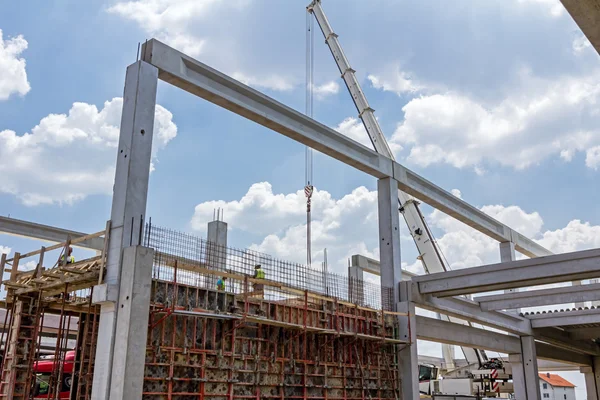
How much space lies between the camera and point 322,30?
134 ft

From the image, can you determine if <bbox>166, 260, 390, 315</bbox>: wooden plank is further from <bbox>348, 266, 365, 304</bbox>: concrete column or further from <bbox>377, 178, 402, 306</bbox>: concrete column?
<bbox>377, 178, 402, 306</bbox>: concrete column

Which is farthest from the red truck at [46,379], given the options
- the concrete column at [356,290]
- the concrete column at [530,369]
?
the concrete column at [530,369]

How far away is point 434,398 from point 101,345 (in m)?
18.5

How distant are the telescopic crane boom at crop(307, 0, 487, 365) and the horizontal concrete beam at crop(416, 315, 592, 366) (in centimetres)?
436

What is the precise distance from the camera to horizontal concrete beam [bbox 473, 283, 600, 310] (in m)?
24.9

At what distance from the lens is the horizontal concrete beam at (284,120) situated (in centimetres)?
1631

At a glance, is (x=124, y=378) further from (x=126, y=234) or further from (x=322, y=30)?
(x=322, y=30)

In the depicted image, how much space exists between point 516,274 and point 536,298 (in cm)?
635

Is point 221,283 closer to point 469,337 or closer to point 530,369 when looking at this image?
point 469,337

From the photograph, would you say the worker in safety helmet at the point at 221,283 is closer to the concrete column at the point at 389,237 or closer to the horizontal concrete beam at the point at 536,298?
the concrete column at the point at 389,237

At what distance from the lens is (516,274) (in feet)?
66.7

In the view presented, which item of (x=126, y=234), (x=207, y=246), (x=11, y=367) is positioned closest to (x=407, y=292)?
(x=207, y=246)

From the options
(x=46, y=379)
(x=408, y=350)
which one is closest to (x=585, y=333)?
(x=408, y=350)

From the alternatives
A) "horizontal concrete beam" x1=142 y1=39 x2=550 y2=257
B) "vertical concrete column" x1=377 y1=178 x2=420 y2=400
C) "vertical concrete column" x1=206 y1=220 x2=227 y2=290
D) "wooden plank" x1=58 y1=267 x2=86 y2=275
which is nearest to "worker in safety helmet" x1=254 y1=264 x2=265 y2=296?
"vertical concrete column" x1=206 y1=220 x2=227 y2=290
